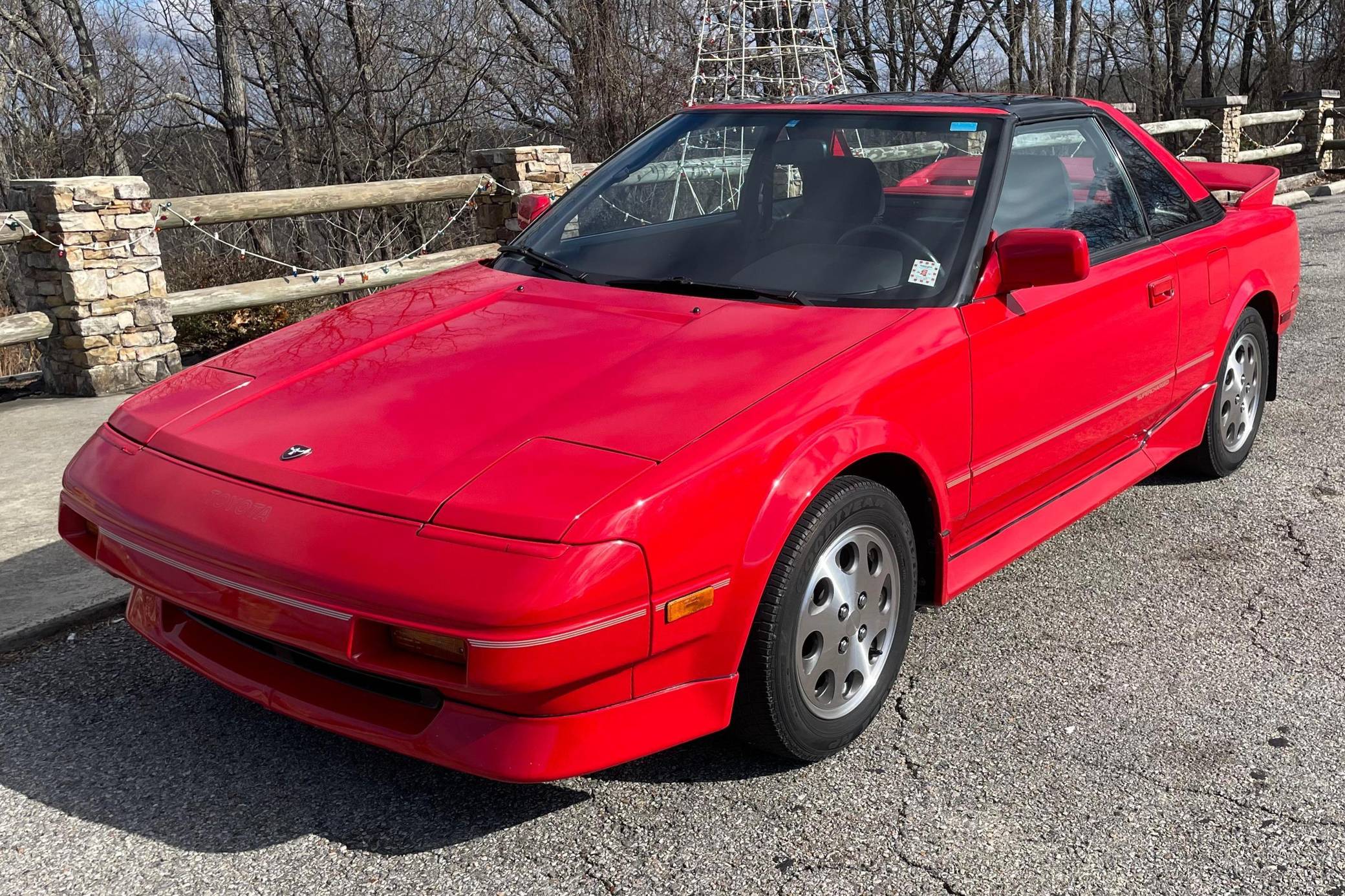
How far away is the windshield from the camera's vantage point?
343cm

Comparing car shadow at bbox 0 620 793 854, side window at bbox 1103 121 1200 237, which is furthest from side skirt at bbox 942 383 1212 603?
car shadow at bbox 0 620 793 854

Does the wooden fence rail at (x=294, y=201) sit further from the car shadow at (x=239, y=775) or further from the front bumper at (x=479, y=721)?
the front bumper at (x=479, y=721)

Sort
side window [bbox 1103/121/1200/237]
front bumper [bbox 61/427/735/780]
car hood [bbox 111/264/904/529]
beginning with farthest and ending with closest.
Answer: side window [bbox 1103/121/1200/237], car hood [bbox 111/264/904/529], front bumper [bbox 61/427/735/780]

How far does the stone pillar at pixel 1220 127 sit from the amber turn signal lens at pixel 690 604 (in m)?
15.4

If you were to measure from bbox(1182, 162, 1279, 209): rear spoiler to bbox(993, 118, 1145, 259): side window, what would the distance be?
1.11 meters

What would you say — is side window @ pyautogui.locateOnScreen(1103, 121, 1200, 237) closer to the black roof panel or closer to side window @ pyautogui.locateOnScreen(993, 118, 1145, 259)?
side window @ pyautogui.locateOnScreen(993, 118, 1145, 259)

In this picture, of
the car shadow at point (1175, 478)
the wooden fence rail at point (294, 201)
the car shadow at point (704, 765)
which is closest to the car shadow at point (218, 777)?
the car shadow at point (704, 765)

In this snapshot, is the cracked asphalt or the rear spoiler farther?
the rear spoiler

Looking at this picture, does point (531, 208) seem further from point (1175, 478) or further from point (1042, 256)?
point (1175, 478)

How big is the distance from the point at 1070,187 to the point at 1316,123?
16.8m

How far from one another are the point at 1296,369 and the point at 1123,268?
3.44 m

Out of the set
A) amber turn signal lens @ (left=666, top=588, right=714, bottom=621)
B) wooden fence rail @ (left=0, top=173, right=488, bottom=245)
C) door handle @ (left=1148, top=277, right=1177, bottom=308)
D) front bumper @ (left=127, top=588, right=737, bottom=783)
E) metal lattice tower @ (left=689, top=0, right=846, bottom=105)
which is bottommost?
front bumper @ (left=127, top=588, right=737, bottom=783)

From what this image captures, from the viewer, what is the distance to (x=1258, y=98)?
105 feet

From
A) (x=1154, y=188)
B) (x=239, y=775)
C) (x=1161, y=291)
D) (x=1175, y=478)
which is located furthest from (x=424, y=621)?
(x=1175, y=478)
